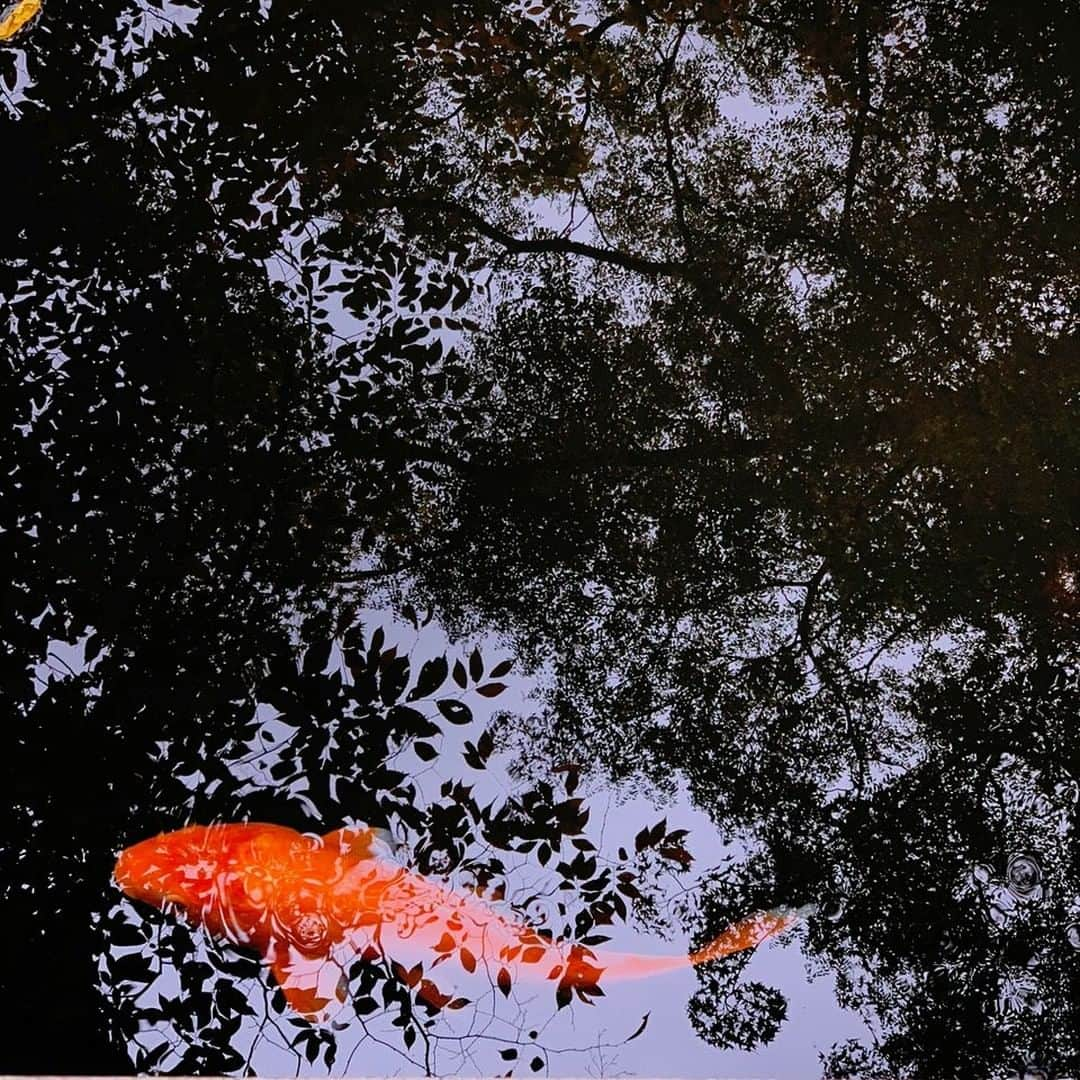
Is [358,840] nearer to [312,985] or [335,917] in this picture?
[335,917]

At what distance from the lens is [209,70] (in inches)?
103

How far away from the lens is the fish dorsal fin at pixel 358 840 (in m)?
2.10

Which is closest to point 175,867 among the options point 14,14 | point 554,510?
point 554,510

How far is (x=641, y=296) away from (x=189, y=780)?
173 cm

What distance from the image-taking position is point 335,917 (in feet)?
6.73

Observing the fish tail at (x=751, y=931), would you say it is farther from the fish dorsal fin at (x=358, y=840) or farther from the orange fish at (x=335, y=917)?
the fish dorsal fin at (x=358, y=840)

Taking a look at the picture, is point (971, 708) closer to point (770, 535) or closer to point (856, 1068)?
point (770, 535)

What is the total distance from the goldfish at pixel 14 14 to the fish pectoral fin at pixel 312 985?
2.26 metres

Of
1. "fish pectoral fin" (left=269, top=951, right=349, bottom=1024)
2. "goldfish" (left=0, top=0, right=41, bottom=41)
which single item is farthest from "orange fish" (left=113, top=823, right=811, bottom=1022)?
"goldfish" (left=0, top=0, right=41, bottom=41)

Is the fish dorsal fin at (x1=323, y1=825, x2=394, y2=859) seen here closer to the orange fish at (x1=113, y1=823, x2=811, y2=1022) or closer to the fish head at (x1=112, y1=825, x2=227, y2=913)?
the orange fish at (x1=113, y1=823, x2=811, y2=1022)

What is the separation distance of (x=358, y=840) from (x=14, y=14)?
2.16 meters

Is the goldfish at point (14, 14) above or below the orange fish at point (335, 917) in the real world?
above

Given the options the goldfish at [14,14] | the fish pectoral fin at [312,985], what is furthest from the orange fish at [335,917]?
the goldfish at [14,14]

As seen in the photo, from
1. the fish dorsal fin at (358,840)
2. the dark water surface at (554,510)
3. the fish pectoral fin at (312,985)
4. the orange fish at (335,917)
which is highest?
the dark water surface at (554,510)
